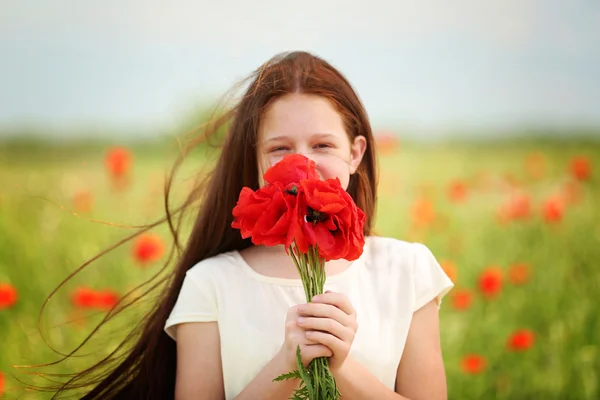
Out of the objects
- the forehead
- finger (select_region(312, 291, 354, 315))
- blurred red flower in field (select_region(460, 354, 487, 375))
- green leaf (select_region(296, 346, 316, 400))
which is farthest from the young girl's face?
blurred red flower in field (select_region(460, 354, 487, 375))

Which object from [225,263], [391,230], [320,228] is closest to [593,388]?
[391,230]

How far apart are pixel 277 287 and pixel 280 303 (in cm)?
4

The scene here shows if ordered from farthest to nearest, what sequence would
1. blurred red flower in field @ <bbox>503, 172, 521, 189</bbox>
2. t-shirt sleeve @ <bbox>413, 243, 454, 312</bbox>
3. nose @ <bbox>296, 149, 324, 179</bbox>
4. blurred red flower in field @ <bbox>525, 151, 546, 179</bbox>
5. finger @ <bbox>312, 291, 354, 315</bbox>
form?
blurred red flower in field @ <bbox>503, 172, 521, 189</bbox> < blurred red flower in field @ <bbox>525, 151, 546, 179</bbox> < t-shirt sleeve @ <bbox>413, 243, 454, 312</bbox> < nose @ <bbox>296, 149, 324, 179</bbox> < finger @ <bbox>312, 291, 354, 315</bbox>

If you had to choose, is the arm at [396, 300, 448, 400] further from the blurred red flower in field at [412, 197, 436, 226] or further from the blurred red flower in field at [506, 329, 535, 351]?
the blurred red flower in field at [412, 197, 436, 226]

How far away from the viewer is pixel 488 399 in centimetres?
266

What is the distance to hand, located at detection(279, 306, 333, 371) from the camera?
1.38 metres

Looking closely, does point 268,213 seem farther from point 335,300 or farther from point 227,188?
point 227,188

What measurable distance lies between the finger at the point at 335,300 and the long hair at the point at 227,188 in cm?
53

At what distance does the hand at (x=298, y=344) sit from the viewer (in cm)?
138

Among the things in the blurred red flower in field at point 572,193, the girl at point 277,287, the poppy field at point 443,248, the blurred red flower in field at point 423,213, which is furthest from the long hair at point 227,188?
the blurred red flower in field at point 572,193

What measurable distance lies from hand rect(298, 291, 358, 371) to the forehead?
1.52 feet

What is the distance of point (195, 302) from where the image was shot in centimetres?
174

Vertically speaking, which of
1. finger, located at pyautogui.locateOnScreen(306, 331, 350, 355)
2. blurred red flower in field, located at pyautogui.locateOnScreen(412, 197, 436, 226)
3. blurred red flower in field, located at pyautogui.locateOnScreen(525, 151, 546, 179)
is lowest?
finger, located at pyautogui.locateOnScreen(306, 331, 350, 355)

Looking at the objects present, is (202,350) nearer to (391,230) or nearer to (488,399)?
(488,399)
